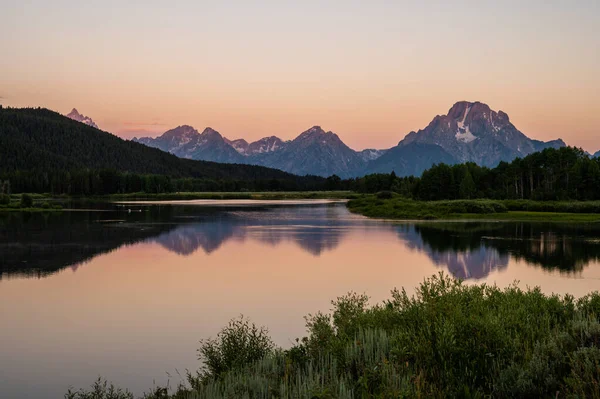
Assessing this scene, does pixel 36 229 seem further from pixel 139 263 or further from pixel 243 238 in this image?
pixel 139 263

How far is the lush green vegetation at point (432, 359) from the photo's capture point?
10.3 metres

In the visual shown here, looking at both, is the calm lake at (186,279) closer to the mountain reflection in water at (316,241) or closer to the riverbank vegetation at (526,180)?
the mountain reflection in water at (316,241)

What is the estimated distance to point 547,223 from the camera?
76.5 metres

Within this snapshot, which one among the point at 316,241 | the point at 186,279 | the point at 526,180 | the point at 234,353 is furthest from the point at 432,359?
the point at 526,180

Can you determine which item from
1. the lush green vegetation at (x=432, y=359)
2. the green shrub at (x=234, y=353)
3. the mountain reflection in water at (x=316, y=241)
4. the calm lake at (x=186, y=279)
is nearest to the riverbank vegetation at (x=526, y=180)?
the mountain reflection in water at (x=316, y=241)

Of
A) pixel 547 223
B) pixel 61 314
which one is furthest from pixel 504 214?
pixel 61 314

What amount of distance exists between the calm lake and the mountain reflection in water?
173mm

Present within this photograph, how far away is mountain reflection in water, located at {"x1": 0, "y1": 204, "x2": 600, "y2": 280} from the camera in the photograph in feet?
128

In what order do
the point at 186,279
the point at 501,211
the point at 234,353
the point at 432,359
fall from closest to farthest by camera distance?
the point at 432,359 < the point at 234,353 < the point at 186,279 < the point at 501,211

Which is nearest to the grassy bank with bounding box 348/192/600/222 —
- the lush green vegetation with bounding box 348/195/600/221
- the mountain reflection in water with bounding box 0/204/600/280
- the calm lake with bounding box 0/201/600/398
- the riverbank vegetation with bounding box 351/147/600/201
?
the lush green vegetation with bounding box 348/195/600/221

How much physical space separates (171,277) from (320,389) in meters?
26.6

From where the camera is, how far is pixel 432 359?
39.1ft

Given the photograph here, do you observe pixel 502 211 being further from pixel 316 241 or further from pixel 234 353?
pixel 234 353

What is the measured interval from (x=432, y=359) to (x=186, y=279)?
24.8m
